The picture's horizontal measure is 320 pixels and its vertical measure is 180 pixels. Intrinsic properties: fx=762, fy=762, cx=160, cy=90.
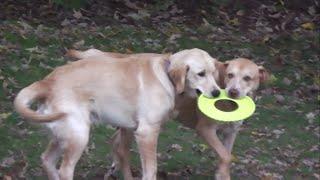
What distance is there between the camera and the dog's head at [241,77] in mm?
7659

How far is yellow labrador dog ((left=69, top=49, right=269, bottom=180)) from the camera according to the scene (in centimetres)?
761

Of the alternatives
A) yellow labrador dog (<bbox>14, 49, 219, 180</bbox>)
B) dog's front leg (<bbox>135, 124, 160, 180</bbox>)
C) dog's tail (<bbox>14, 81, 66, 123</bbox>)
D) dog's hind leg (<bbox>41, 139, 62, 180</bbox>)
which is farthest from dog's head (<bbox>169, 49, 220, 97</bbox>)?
dog's hind leg (<bbox>41, 139, 62, 180</bbox>)

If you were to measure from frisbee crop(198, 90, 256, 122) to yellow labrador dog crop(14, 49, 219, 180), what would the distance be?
10 centimetres

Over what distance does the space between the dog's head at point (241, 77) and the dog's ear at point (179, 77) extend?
2.32 ft

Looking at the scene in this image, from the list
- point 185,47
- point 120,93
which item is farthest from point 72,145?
point 185,47

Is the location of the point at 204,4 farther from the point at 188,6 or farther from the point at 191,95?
the point at 191,95

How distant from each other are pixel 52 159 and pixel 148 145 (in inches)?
36.9

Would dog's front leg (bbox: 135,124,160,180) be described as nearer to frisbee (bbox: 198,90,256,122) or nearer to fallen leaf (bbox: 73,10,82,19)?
frisbee (bbox: 198,90,256,122)

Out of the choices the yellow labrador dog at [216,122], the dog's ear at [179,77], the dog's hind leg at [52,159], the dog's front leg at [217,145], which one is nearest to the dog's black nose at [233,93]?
the yellow labrador dog at [216,122]

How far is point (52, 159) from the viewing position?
718 cm

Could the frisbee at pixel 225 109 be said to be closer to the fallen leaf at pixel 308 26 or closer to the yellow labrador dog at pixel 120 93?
the yellow labrador dog at pixel 120 93

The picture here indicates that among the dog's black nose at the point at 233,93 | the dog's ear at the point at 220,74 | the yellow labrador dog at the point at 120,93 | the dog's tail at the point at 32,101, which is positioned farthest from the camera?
the dog's ear at the point at 220,74

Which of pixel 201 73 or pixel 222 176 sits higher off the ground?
pixel 201 73

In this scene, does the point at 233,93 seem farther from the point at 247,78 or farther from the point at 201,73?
the point at 201,73
